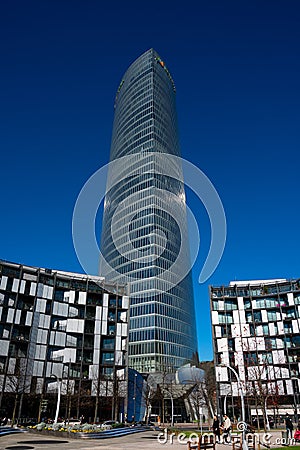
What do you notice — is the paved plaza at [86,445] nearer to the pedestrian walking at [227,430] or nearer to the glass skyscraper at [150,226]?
the pedestrian walking at [227,430]

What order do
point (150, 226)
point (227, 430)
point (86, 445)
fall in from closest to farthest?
point (86, 445)
point (227, 430)
point (150, 226)

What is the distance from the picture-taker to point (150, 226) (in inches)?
5039

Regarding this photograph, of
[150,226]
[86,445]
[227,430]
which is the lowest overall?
[86,445]

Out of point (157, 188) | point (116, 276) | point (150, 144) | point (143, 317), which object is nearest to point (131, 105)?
point (150, 144)

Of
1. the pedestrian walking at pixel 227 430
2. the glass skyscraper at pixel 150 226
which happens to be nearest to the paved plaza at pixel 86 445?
the pedestrian walking at pixel 227 430

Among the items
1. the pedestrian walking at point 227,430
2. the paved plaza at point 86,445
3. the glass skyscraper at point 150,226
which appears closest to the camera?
the paved plaza at point 86,445

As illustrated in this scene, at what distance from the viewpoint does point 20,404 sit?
66750mm

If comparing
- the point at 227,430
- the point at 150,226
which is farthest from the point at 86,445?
the point at 150,226

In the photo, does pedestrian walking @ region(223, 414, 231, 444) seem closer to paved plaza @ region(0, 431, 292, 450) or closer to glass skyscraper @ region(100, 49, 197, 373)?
paved plaza @ region(0, 431, 292, 450)

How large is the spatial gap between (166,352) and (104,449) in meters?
87.1

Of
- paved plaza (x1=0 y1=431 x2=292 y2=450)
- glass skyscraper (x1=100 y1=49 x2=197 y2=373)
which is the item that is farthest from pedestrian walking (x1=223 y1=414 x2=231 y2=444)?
glass skyscraper (x1=100 y1=49 x2=197 y2=373)

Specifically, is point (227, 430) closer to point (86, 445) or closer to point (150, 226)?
point (86, 445)

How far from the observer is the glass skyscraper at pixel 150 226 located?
111188 mm

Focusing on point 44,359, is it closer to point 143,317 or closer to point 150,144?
point 143,317
